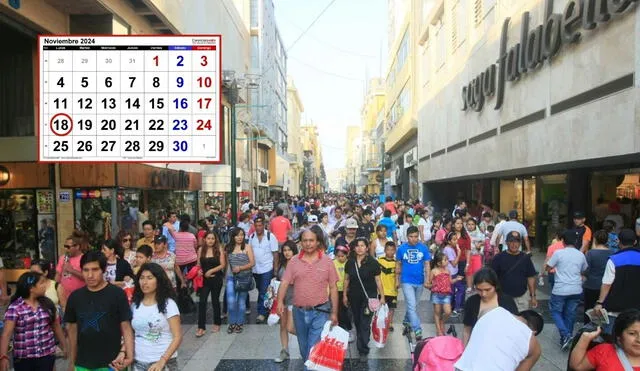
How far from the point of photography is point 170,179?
19.3 metres

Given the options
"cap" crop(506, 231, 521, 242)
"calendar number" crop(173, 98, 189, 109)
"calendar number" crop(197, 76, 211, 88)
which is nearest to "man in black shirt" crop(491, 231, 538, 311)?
"cap" crop(506, 231, 521, 242)

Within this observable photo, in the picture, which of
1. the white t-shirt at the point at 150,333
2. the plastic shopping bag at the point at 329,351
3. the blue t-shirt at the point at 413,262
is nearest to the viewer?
the white t-shirt at the point at 150,333

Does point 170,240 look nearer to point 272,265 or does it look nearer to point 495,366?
point 272,265

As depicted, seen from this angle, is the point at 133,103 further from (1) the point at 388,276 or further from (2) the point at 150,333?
(2) the point at 150,333

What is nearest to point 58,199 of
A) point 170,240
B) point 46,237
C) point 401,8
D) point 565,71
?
point 46,237

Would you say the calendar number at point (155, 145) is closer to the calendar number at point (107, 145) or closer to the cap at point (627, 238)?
the calendar number at point (107, 145)

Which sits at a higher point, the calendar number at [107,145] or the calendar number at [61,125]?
the calendar number at [61,125]

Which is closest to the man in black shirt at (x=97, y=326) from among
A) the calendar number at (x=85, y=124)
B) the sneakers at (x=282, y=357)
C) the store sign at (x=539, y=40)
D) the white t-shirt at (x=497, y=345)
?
the white t-shirt at (x=497, y=345)

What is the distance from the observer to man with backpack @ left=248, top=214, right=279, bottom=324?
9.25 m

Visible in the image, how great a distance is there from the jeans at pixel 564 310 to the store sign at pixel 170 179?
496 inches

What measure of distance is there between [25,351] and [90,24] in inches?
422

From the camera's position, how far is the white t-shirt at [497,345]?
136 inches

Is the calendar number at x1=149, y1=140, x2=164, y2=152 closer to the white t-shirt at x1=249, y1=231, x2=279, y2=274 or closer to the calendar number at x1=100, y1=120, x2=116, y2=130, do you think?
the calendar number at x1=100, y1=120, x2=116, y2=130

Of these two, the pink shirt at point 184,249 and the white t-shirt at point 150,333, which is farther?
the pink shirt at point 184,249
